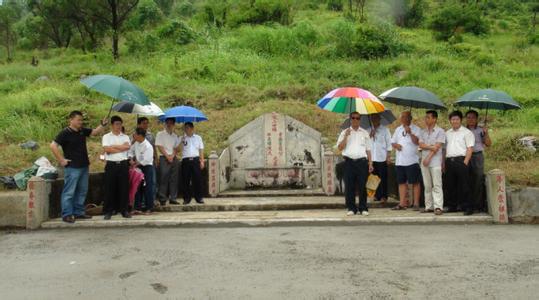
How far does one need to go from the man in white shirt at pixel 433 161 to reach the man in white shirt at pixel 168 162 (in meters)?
4.33

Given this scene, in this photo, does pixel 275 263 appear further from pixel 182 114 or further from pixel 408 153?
pixel 182 114

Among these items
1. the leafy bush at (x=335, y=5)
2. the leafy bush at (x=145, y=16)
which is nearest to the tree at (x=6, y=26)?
the leafy bush at (x=145, y=16)

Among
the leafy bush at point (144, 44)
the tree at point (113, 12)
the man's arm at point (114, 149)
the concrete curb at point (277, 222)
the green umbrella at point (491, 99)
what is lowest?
the concrete curb at point (277, 222)

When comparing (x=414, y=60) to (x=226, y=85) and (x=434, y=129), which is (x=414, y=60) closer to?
(x=226, y=85)

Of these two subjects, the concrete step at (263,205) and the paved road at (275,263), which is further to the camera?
the concrete step at (263,205)

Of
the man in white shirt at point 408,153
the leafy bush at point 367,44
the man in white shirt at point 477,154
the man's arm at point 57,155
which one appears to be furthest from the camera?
the leafy bush at point 367,44

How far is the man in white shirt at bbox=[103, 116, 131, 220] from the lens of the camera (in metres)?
7.69

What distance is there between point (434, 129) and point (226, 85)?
36.0ft

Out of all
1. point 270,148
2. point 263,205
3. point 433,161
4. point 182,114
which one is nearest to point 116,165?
point 182,114

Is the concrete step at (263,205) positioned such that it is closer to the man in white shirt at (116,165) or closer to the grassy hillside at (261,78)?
the man in white shirt at (116,165)

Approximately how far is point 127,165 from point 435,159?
16.0 feet

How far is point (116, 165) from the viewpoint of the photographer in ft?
25.3

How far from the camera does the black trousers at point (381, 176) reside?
8889mm

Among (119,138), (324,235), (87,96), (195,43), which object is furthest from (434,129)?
(195,43)
